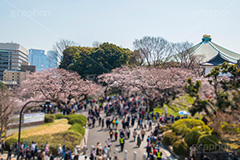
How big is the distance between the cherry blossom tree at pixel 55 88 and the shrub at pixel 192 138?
20.8 metres

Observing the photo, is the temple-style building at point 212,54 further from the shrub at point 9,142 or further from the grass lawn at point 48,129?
the shrub at point 9,142

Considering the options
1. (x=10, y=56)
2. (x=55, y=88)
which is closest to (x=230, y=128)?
(x=55, y=88)

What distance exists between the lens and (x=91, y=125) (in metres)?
24.9

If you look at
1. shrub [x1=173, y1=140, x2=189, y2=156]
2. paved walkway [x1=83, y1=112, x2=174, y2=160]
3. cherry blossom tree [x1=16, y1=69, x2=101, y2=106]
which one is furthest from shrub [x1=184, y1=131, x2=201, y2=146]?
cherry blossom tree [x1=16, y1=69, x2=101, y2=106]

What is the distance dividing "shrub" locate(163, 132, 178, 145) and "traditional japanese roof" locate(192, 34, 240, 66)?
37966 millimetres

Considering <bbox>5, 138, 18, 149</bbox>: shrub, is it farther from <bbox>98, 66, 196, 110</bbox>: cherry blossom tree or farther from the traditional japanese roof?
the traditional japanese roof

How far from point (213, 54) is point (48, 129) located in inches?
2003

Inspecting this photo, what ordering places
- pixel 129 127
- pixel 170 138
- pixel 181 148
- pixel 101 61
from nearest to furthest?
pixel 181 148 → pixel 170 138 → pixel 129 127 → pixel 101 61

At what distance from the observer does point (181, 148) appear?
1684 centimetres

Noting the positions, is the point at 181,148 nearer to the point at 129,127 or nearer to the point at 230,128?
the point at 230,128

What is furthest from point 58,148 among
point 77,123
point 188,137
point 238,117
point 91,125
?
point 238,117

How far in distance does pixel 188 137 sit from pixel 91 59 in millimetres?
31627

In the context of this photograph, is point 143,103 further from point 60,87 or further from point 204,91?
point 60,87

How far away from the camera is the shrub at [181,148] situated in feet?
54.6
